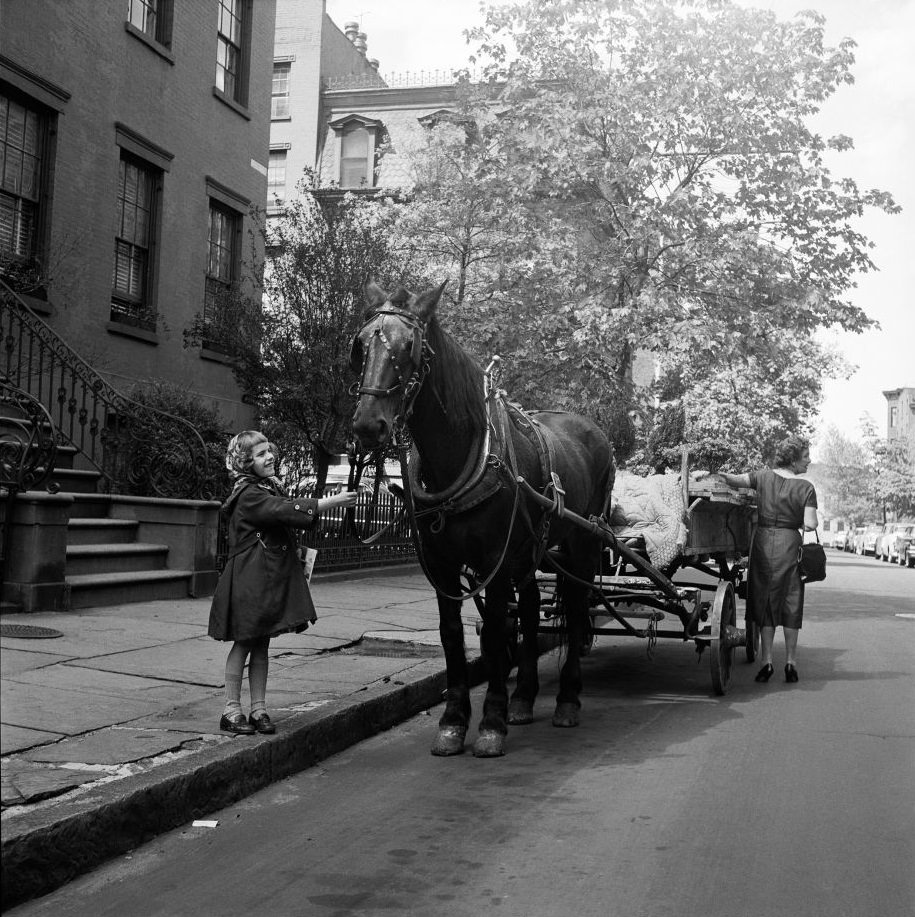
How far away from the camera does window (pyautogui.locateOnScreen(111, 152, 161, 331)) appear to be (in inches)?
610

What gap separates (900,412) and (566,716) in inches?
3885

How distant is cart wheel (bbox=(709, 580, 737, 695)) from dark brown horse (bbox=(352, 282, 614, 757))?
1827 millimetres

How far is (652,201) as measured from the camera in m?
17.8

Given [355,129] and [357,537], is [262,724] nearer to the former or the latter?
[357,537]

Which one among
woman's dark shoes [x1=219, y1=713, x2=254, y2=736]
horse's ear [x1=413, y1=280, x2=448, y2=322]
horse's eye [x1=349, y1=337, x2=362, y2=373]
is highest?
horse's ear [x1=413, y1=280, x2=448, y2=322]

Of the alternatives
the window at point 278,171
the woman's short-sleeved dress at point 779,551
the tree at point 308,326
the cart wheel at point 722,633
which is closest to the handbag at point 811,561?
the woman's short-sleeved dress at point 779,551

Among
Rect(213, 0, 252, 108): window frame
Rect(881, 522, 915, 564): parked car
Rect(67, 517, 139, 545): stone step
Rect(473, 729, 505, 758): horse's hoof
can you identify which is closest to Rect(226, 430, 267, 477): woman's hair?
Rect(473, 729, 505, 758): horse's hoof

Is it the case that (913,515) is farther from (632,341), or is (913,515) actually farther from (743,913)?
(743,913)

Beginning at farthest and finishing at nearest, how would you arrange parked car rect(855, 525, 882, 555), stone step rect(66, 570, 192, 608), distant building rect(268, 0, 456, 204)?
parked car rect(855, 525, 882, 555) < distant building rect(268, 0, 456, 204) < stone step rect(66, 570, 192, 608)

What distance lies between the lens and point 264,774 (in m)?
5.35

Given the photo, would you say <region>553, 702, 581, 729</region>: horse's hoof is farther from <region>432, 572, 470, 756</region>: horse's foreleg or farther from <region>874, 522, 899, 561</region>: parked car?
<region>874, 522, 899, 561</region>: parked car

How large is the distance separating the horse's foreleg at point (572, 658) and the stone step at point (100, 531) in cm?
537

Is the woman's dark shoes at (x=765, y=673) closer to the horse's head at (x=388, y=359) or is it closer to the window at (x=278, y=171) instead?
the horse's head at (x=388, y=359)

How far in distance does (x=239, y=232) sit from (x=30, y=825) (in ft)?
51.3
